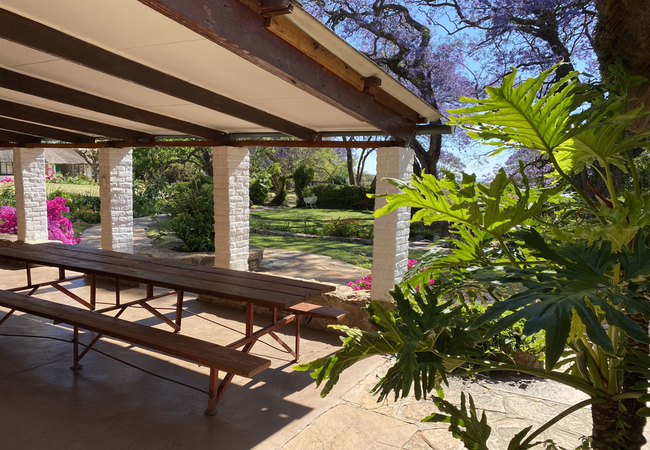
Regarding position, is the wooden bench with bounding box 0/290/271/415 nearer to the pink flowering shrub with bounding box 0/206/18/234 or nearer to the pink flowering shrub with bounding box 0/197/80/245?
the pink flowering shrub with bounding box 0/197/80/245

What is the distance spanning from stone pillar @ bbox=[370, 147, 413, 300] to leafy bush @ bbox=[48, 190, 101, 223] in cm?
1345

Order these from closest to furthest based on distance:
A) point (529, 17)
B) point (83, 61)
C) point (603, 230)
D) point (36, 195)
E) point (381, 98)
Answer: point (603, 230)
point (83, 61)
point (381, 98)
point (36, 195)
point (529, 17)

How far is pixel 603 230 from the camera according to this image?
114 centimetres

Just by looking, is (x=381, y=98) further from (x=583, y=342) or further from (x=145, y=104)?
(x=583, y=342)

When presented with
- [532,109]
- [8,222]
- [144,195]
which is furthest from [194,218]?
[144,195]

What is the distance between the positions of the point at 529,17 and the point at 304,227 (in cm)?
816

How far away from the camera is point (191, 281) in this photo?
3730 millimetres

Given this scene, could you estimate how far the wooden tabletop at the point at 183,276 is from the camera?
11.0ft

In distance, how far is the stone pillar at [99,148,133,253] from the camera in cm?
639

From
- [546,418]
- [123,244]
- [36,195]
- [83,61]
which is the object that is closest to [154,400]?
[83,61]

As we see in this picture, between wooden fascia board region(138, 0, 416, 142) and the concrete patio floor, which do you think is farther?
the concrete patio floor

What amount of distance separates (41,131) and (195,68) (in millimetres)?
4398

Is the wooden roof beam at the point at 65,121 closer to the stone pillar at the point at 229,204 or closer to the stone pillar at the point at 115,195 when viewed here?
the stone pillar at the point at 115,195

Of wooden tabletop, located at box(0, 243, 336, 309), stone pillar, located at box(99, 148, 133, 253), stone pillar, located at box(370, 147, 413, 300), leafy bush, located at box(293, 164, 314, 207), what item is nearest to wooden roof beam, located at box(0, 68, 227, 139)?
wooden tabletop, located at box(0, 243, 336, 309)
